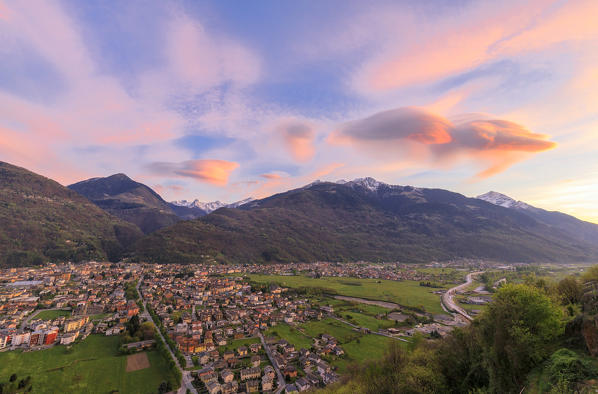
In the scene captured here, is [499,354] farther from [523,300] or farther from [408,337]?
[408,337]

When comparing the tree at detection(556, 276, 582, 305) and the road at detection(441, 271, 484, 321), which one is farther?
the road at detection(441, 271, 484, 321)

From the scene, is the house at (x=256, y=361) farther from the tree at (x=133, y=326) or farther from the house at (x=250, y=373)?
the tree at (x=133, y=326)

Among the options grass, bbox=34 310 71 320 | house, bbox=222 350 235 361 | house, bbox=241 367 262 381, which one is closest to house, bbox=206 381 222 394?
house, bbox=241 367 262 381

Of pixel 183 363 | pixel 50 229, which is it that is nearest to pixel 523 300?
pixel 183 363

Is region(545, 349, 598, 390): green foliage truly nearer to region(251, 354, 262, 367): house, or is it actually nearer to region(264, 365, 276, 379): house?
region(264, 365, 276, 379): house

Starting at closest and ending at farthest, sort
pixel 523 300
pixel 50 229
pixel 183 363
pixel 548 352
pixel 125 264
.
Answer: pixel 548 352 < pixel 523 300 < pixel 183 363 < pixel 125 264 < pixel 50 229

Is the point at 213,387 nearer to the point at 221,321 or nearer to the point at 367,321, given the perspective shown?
the point at 221,321

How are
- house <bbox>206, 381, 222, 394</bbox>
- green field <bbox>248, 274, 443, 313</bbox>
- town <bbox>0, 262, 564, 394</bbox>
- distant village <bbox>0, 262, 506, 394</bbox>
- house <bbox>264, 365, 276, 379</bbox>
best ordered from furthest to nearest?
1. green field <bbox>248, 274, 443, 313</bbox>
2. town <bbox>0, 262, 564, 394</bbox>
3. distant village <bbox>0, 262, 506, 394</bbox>
4. house <bbox>264, 365, 276, 379</bbox>
5. house <bbox>206, 381, 222, 394</bbox>

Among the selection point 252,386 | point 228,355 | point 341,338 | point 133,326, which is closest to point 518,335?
point 252,386
